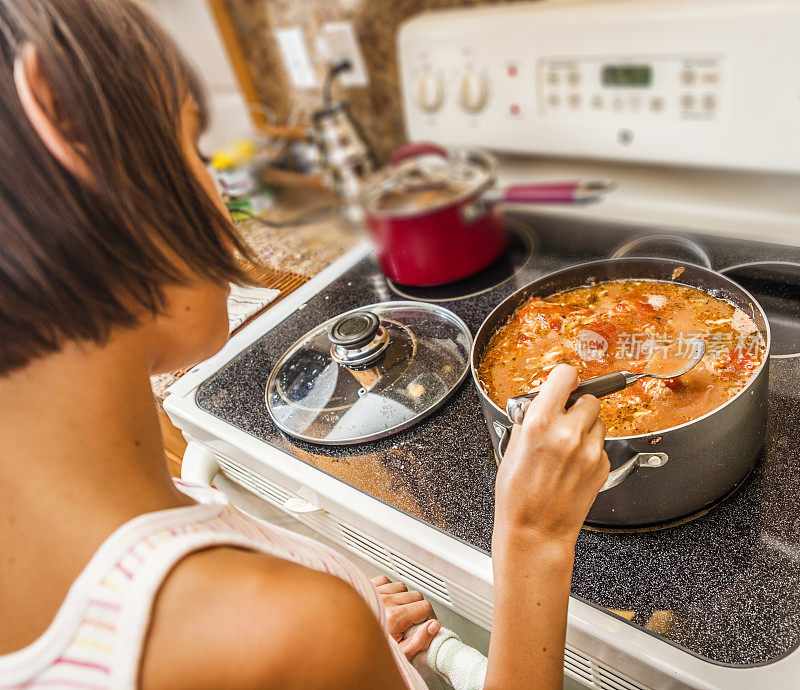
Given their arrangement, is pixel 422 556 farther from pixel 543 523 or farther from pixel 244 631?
pixel 244 631

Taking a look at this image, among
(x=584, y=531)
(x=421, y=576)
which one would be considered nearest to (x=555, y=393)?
(x=584, y=531)

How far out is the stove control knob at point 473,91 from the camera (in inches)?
39.2

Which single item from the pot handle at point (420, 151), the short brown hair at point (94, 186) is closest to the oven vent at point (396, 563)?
the short brown hair at point (94, 186)

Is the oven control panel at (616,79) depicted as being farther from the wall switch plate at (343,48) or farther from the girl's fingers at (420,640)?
the girl's fingers at (420,640)

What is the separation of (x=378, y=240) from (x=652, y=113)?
0.40 metres

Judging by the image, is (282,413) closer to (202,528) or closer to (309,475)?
(309,475)

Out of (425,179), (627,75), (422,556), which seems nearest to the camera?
(422,556)

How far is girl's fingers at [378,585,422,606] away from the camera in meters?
0.75

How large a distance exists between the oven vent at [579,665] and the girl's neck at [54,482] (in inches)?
14.4

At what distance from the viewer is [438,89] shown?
1.06 meters

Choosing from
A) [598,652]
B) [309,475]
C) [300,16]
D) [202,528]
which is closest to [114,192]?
[202,528]

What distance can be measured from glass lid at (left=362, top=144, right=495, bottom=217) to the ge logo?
1.06 ft

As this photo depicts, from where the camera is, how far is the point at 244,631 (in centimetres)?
39

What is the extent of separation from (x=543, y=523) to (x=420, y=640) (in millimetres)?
274
